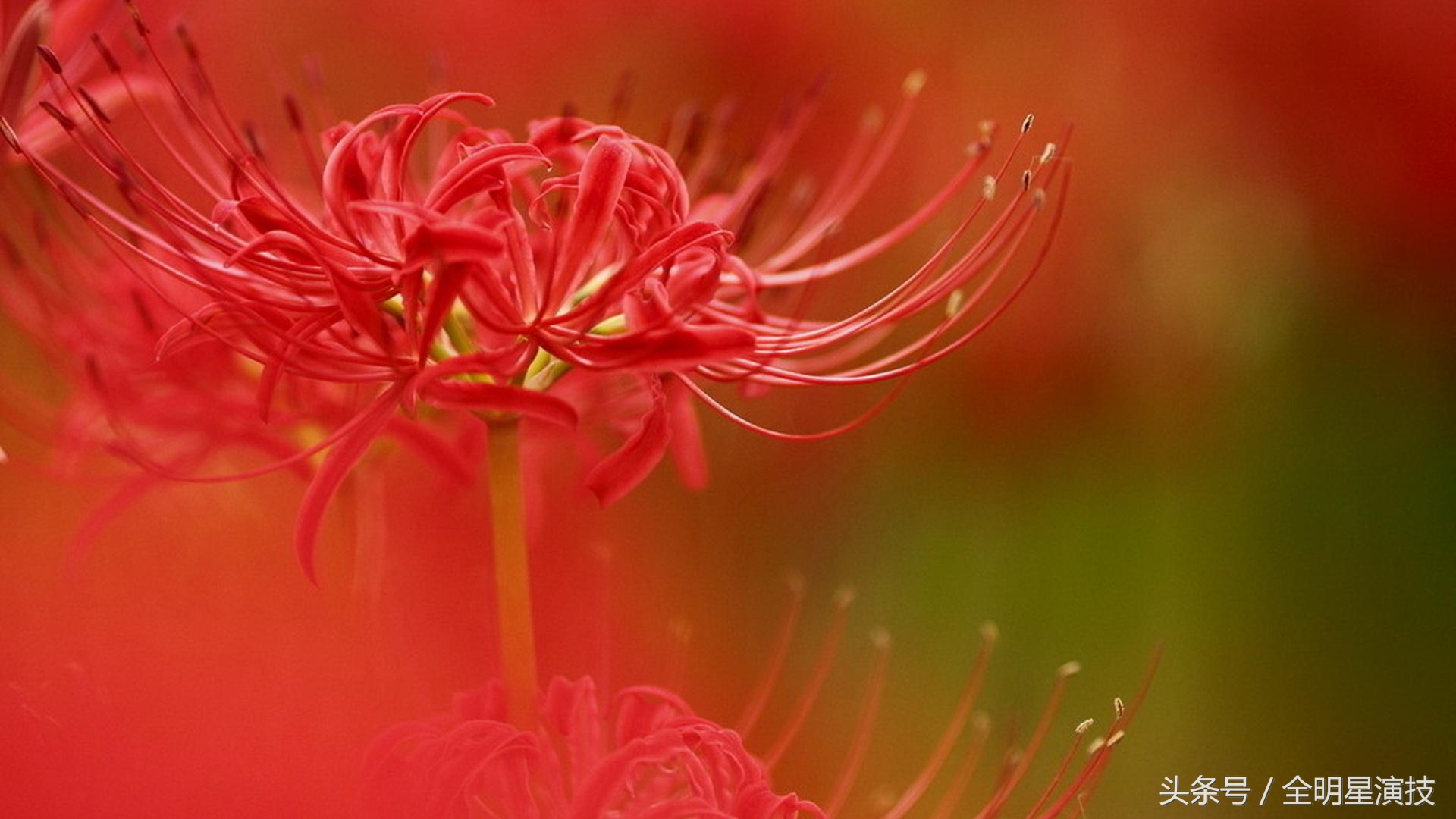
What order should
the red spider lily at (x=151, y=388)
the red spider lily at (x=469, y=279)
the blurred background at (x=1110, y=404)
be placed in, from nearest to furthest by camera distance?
the red spider lily at (x=469, y=279) → the red spider lily at (x=151, y=388) → the blurred background at (x=1110, y=404)

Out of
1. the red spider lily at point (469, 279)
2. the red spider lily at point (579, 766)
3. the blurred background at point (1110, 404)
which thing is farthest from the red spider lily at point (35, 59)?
the blurred background at point (1110, 404)

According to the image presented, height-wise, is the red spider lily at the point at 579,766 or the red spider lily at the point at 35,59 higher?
the red spider lily at the point at 35,59

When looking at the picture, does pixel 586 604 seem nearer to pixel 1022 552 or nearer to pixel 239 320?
pixel 1022 552

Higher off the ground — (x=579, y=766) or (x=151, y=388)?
(x=151, y=388)

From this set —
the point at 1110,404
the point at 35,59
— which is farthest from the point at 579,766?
the point at 1110,404

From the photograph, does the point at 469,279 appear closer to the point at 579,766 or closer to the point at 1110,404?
the point at 579,766

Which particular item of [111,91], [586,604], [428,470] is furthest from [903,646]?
Answer: [111,91]

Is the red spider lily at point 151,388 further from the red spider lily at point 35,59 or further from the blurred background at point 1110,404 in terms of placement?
the blurred background at point 1110,404

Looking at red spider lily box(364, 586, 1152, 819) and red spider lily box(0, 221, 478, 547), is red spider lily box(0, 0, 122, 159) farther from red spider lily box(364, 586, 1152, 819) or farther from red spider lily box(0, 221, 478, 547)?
red spider lily box(364, 586, 1152, 819)

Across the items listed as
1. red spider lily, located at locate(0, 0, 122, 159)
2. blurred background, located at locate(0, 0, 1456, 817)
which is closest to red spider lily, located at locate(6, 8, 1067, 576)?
red spider lily, located at locate(0, 0, 122, 159)
